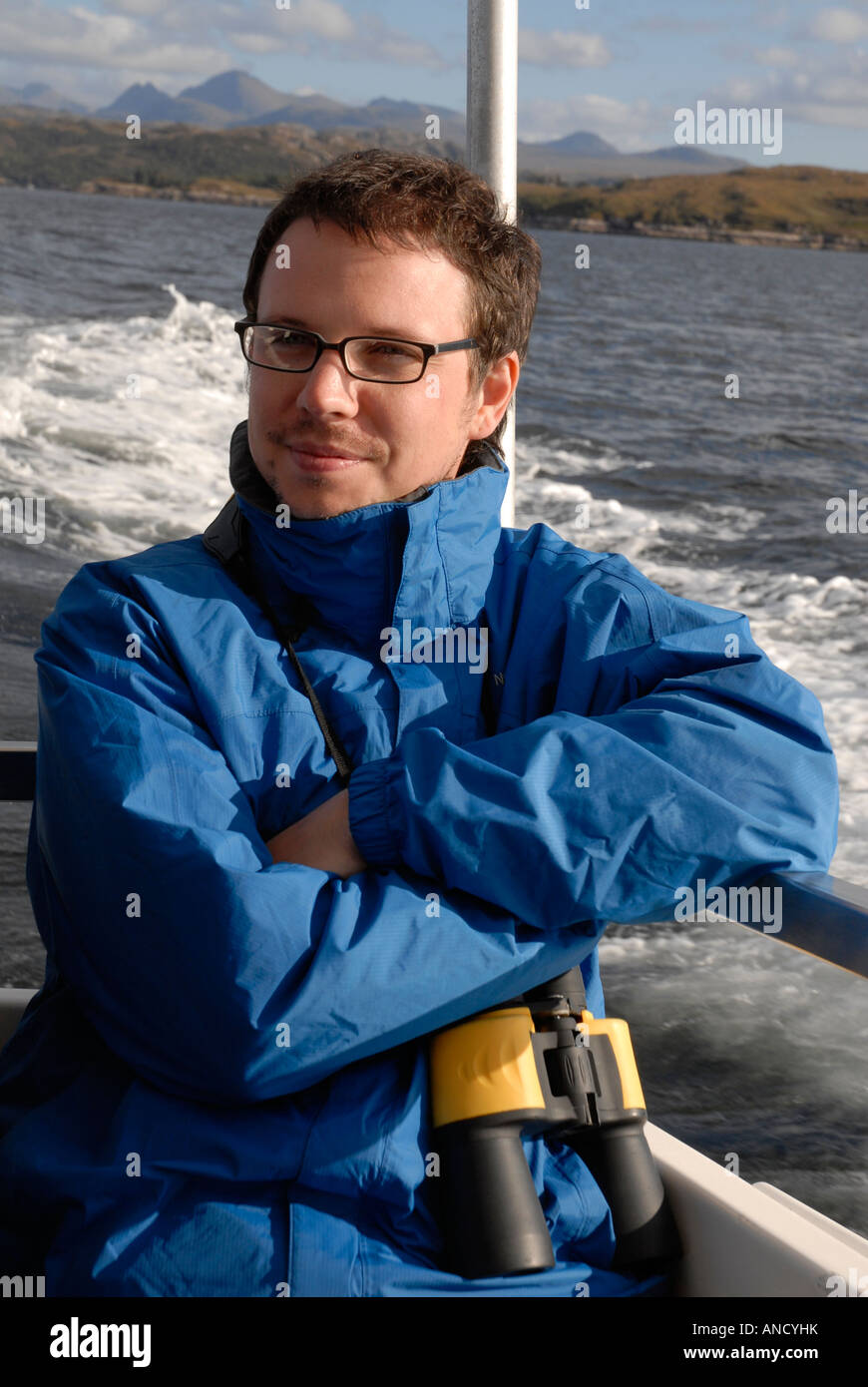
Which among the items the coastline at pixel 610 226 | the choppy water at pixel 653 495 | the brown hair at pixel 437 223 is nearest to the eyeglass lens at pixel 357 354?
the brown hair at pixel 437 223

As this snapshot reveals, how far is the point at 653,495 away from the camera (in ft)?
39.2

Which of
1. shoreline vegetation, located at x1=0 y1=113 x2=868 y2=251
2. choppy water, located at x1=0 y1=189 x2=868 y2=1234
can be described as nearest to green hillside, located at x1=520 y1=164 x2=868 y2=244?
shoreline vegetation, located at x1=0 y1=113 x2=868 y2=251

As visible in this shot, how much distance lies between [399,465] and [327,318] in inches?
7.2

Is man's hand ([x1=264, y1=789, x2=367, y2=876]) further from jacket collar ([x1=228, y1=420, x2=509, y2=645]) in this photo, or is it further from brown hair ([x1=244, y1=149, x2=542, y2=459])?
brown hair ([x1=244, y1=149, x2=542, y2=459])

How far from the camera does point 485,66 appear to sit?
2.00 metres

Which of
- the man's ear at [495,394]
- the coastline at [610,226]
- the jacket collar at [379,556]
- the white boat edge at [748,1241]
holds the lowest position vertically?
the white boat edge at [748,1241]

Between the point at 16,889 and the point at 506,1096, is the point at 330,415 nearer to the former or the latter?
the point at 506,1096

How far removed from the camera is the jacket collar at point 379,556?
4.98ft

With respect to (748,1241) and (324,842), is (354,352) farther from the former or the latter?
(748,1241)

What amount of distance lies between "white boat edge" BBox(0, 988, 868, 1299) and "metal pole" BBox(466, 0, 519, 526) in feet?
3.24

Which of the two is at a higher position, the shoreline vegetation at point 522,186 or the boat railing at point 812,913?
the shoreline vegetation at point 522,186

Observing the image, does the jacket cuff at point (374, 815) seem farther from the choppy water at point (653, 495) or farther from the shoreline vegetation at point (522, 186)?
the shoreline vegetation at point (522, 186)

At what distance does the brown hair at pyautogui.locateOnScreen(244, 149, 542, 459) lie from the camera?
1538 mm

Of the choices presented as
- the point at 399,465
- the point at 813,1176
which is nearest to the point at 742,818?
the point at 399,465
